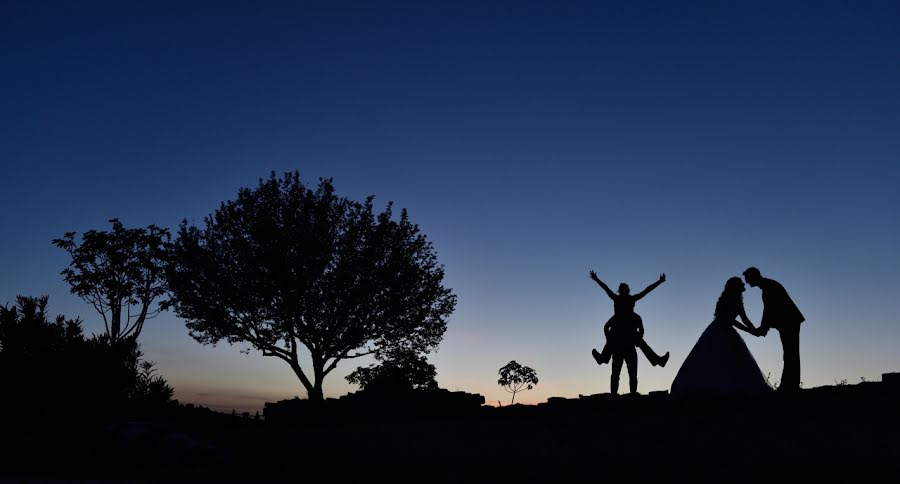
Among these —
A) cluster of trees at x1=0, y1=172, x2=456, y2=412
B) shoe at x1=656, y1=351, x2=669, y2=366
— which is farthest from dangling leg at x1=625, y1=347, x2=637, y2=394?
cluster of trees at x1=0, y1=172, x2=456, y2=412

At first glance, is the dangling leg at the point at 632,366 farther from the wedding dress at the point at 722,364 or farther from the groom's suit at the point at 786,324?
the groom's suit at the point at 786,324

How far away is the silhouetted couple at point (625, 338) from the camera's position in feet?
51.3

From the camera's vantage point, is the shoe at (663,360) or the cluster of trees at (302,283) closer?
the shoe at (663,360)

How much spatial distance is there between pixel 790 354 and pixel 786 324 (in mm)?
556

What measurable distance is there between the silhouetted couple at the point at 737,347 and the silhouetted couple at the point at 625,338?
1.59 m

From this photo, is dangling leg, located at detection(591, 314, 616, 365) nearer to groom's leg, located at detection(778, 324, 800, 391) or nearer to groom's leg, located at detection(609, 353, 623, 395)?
groom's leg, located at detection(609, 353, 623, 395)

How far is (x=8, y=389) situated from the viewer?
2684 cm

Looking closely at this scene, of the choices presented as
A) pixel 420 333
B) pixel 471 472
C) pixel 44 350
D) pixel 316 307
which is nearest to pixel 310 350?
pixel 316 307

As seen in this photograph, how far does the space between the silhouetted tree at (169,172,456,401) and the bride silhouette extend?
18748 mm

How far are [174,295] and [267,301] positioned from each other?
4.82m

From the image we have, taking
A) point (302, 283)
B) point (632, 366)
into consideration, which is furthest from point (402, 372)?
point (632, 366)

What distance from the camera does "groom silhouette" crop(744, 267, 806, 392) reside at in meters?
12.9

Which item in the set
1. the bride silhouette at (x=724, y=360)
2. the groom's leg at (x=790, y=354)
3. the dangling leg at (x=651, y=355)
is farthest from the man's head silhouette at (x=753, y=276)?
the dangling leg at (x=651, y=355)

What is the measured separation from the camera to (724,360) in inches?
533
